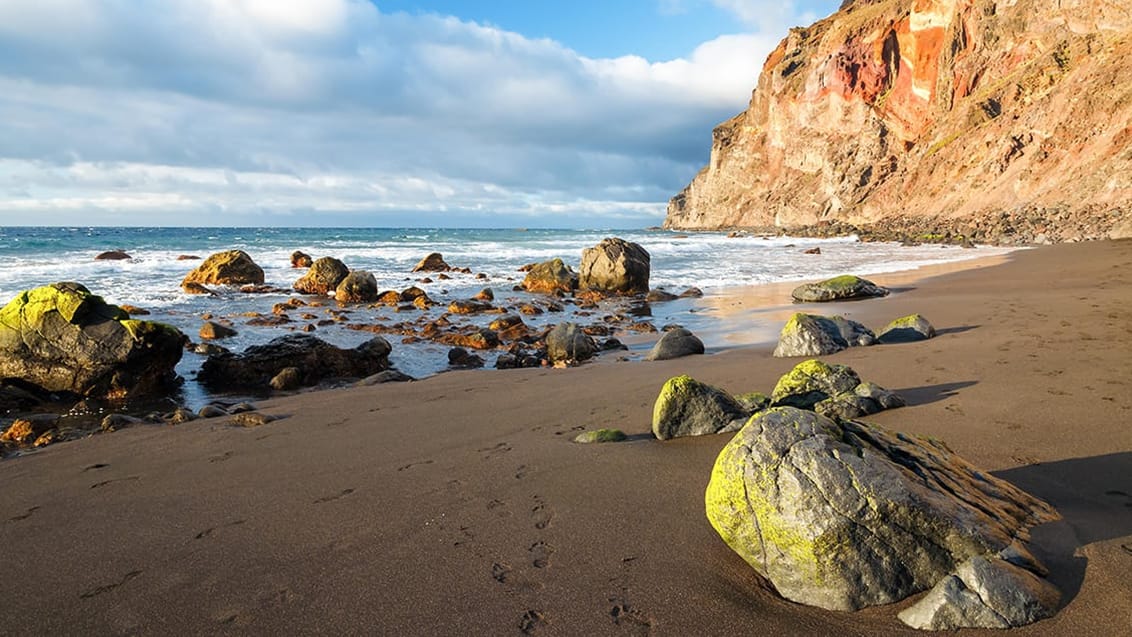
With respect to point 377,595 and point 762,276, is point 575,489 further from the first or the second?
point 762,276

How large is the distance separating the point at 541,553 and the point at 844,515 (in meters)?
1.57

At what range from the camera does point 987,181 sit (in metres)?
44.3

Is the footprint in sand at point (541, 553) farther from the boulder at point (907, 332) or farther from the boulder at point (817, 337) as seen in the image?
the boulder at point (907, 332)

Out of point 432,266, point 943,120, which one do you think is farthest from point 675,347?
point 943,120

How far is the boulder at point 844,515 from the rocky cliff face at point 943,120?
33475mm

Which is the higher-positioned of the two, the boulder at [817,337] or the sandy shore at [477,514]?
the boulder at [817,337]

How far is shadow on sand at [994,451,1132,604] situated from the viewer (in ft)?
9.00

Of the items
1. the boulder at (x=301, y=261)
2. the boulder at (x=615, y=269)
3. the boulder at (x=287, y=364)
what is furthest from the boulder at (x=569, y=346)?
the boulder at (x=301, y=261)

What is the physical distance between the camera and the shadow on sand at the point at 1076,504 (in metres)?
2.74

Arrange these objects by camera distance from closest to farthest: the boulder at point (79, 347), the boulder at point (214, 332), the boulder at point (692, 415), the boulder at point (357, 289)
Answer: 1. the boulder at point (692, 415)
2. the boulder at point (79, 347)
3. the boulder at point (214, 332)
4. the boulder at point (357, 289)

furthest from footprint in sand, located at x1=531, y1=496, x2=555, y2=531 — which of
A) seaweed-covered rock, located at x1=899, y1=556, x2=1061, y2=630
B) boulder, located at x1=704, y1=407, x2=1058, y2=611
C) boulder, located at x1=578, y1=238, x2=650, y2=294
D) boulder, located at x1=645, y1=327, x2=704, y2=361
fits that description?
boulder, located at x1=578, y1=238, x2=650, y2=294

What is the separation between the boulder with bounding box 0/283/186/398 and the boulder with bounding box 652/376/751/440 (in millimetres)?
7375

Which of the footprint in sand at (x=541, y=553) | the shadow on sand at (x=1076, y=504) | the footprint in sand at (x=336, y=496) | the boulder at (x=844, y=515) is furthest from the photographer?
the footprint in sand at (x=336, y=496)

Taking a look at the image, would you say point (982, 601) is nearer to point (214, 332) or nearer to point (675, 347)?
point (675, 347)
